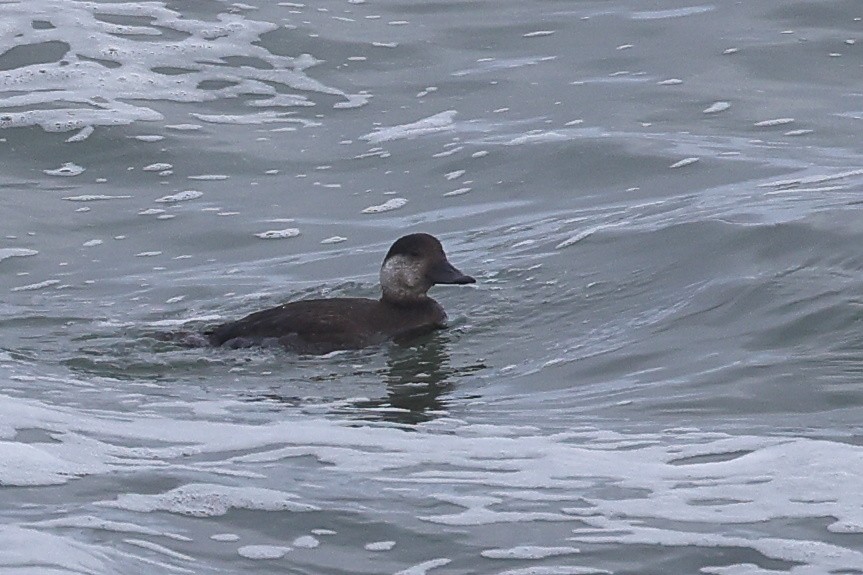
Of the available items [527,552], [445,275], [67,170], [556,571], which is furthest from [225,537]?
[67,170]

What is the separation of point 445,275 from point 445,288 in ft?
4.11

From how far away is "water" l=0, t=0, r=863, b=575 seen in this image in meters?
5.52

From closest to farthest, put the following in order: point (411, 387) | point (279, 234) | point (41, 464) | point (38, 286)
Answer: point (41, 464), point (411, 387), point (38, 286), point (279, 234)

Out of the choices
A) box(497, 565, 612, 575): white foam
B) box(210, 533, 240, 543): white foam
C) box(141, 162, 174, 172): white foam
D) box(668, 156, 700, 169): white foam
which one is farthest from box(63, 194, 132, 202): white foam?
box(497, 565, 612, 575): white foam

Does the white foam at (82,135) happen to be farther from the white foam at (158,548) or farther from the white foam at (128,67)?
the white foam at (158,548)

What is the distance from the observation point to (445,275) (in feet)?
31.0

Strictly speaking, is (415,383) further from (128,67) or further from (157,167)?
(128,67)

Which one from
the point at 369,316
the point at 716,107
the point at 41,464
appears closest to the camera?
the point at 41,464

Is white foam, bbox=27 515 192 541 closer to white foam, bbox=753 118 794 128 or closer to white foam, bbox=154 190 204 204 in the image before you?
white foam, bbox=154 190 204 204

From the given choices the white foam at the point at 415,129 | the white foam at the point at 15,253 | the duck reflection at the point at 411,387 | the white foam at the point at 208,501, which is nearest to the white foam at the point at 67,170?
the white foam at the point at 15,253

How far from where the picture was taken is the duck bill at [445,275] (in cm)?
936

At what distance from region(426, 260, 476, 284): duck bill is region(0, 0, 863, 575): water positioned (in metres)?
0.29

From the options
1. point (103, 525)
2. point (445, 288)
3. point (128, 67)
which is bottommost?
point (445, 288)

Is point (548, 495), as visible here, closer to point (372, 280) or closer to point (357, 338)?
point (357, 338)
